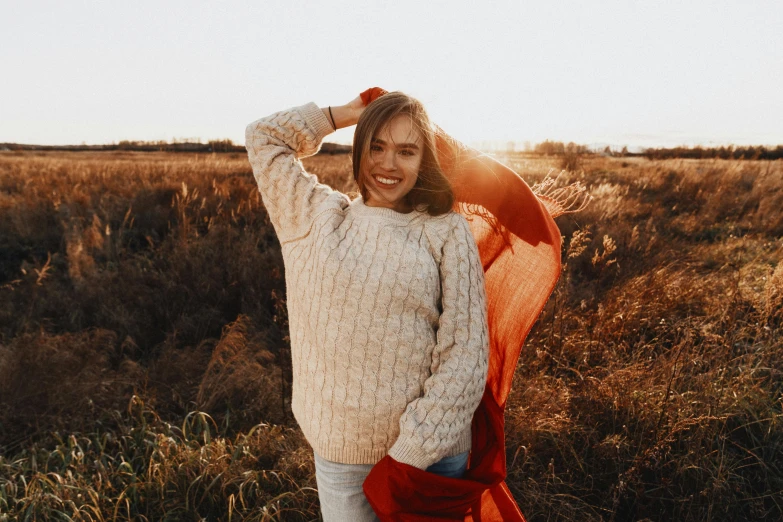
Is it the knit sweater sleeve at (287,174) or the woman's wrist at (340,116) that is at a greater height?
the woman's wrist at (340,116)

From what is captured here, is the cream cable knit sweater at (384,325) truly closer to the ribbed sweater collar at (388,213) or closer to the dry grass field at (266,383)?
the ribbed sweater collar at (388,213)

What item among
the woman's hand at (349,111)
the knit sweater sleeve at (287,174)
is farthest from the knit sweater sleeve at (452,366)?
the woman's hand at (349,111)

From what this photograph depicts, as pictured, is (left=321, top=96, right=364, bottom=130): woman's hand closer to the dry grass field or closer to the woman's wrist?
the woman's wrist

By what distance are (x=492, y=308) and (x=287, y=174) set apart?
0.92 metres

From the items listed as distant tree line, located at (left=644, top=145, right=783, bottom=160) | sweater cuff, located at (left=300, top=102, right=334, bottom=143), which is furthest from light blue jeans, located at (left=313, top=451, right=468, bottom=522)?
distant tree line, located at (left=644, top=145, right=783, bottom=160)

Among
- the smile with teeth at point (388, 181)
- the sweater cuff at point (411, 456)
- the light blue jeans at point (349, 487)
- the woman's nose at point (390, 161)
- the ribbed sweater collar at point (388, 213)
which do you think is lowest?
the light blue jeans at point (349, 487)

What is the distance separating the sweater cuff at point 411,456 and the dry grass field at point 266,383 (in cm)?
117

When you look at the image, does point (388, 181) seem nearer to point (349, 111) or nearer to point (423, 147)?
point (423, 147)

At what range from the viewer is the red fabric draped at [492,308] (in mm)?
1433

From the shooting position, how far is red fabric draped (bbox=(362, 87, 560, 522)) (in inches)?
56.4

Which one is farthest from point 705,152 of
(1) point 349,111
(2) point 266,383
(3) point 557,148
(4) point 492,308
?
(1) point 349,111

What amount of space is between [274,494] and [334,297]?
5.02ft

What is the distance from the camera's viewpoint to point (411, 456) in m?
1.40

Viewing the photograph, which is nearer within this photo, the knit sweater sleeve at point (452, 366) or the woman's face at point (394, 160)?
the knit sweater sleeve at point (452, 366)
